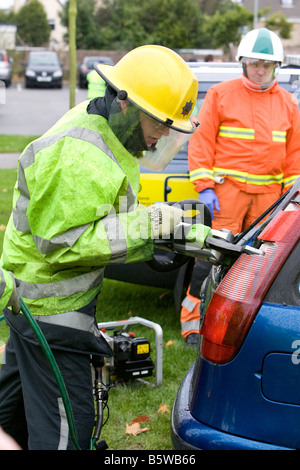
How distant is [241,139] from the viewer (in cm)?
445

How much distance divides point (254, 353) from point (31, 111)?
2011 centimetres

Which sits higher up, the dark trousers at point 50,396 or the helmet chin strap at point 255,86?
the helmet chin strap at point 255,86

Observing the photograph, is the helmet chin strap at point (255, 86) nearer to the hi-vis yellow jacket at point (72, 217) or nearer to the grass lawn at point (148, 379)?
the grass lawn at point (148, 379)

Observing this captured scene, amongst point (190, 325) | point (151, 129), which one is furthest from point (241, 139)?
point (151, 129)

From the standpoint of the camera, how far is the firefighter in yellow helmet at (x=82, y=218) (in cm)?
228

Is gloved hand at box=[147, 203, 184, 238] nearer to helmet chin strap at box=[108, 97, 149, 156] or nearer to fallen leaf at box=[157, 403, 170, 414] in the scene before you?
helmet chin strap at box=[108, 97, 149, 156]

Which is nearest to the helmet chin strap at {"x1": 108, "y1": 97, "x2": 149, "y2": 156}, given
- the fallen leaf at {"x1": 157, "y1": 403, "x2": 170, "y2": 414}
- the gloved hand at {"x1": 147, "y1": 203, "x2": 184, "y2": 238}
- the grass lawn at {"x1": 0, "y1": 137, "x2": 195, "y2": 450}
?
the gloved hand at {"x1": 147, "y1": 203, "x2": 184, "y2": 238}

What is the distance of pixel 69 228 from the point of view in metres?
2.28

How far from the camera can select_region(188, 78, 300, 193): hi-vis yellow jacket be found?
14.6ft

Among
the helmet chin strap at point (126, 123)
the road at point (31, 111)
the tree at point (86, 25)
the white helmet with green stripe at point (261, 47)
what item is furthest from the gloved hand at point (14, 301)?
the tree at point (86, 25)

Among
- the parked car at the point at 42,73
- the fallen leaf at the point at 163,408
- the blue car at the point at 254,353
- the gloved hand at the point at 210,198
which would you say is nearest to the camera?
the blue car at the point at 254,353

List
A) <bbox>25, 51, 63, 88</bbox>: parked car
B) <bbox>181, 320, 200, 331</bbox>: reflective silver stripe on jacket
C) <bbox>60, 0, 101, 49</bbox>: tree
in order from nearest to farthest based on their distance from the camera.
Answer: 1. <bbox>181, 320, 200, 331</bbox>: reflective silver stripe on jacket
2. <bbox>25, 51, 63, 88</bbox>: parked car
3. <bbox>60, 0, 101, 49</bbox>: tree

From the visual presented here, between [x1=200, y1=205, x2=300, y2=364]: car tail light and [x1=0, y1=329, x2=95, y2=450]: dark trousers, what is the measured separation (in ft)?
1.59
